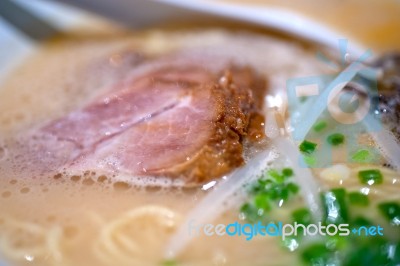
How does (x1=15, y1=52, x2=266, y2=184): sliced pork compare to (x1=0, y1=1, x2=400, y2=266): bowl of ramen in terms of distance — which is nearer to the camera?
(x1=0, y1=1, x2=400, y2=266): bowl of ramen

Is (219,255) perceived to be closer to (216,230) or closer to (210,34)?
(216,230)

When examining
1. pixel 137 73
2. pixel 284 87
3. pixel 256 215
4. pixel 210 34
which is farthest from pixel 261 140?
pixel 210 34

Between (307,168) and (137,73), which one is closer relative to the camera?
(307,168)

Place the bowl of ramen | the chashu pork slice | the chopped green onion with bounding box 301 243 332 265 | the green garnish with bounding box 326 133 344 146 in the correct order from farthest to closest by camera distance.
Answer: the green garnish with bounding box 326 133 344 146 < the chashu pork slice < the bowl of ramen < the chopped green onion with bounding box 301 243 332 265

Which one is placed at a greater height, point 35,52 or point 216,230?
point 35,52

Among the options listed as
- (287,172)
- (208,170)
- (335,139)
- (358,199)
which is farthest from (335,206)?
(208,170)

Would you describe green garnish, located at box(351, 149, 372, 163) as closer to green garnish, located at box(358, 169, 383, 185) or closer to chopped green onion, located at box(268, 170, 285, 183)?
green garnish, located at box(358, 169, 383, 185)

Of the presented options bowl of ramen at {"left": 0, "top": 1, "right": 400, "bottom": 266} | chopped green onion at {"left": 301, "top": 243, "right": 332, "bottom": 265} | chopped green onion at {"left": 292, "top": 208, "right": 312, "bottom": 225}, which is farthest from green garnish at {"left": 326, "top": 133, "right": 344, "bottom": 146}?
chopped green onion at {"left": 301, "top": 243, "right": 332, "bottom": 265}

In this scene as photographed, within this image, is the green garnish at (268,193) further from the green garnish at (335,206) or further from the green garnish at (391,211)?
the green garnish at (391,211)
